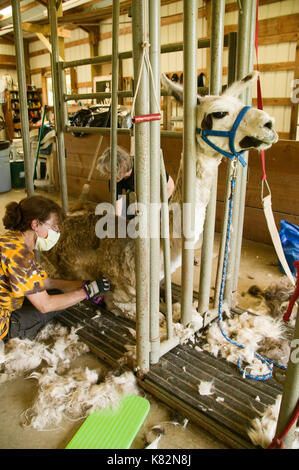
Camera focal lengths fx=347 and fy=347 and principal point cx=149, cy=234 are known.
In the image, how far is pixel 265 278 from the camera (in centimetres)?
337

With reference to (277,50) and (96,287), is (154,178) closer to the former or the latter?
(96,287)

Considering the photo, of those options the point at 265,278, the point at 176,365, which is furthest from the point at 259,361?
the point at 265,278

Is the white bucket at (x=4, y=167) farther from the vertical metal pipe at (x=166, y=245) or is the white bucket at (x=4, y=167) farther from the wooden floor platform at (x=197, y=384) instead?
the vertical metal pipe at (x=166, y=245)

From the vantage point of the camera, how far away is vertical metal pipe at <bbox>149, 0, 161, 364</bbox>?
1.58 meters

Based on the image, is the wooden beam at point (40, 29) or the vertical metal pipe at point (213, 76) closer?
the vertical metal pipe at point (213, 76)

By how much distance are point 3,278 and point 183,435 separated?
130 cm

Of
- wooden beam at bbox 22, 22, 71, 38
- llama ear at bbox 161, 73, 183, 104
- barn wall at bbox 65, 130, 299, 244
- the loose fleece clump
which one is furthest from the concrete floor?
wooden beam at bbox 22, 22, 71, 38

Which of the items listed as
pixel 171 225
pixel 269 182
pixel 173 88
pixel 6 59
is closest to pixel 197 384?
pixel 171 225

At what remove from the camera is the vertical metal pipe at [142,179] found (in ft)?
4.93

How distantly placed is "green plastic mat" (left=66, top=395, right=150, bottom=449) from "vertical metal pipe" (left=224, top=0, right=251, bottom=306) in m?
1.10

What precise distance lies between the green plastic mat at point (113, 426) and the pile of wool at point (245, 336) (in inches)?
23.5

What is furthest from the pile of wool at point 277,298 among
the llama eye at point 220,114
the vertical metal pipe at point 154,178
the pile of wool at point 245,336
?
the llama eye at point 220,114

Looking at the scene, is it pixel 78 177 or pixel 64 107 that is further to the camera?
pixel 78 177
